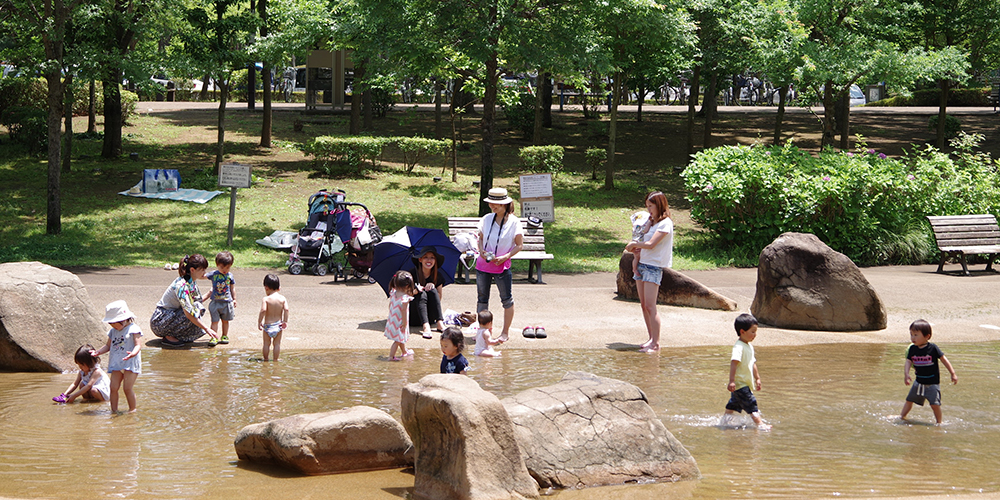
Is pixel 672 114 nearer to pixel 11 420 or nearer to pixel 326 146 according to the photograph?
pixel 326 146

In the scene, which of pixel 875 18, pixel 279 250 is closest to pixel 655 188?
pixel 875 18

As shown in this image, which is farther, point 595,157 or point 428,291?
point 595,157

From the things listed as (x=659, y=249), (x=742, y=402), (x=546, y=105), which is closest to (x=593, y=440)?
(x=742, y=402)

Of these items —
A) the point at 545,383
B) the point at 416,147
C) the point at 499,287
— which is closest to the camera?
the point at 545,383

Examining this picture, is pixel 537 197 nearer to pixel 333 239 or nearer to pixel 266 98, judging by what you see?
pixel 333 239

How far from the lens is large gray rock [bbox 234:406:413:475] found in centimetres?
595

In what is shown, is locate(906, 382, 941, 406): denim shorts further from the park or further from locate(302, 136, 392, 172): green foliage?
locate(302, 136, 392, 172): green foliage

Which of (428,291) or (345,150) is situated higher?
(345,150)

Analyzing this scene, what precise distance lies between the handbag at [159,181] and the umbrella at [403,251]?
41.2 feet

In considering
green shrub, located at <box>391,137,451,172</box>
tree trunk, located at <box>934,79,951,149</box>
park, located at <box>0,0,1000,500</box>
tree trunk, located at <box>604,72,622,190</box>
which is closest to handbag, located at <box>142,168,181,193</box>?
park, located at <box>0,0,1000,500</box>

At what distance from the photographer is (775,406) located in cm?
783

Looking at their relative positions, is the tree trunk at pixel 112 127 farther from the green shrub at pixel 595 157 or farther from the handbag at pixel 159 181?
the green shrub at pixel 595 157

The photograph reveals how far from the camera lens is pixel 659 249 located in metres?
10.0

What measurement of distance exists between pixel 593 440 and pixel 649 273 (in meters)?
4.26
